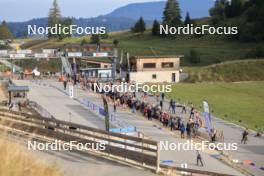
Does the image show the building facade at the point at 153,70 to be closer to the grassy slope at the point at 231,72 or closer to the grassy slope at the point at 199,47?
the grassy slope at the point at 231,72

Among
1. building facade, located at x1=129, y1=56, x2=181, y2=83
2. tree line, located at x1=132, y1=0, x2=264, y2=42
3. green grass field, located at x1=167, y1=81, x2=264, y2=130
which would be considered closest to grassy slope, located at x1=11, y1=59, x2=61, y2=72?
tree line, located at x1=132, y1=0, x2=264, y2=42

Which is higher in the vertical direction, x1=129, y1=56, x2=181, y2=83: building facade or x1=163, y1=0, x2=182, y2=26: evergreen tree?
x1=163, y1=0, x2=182, y2=26: evergreen tree

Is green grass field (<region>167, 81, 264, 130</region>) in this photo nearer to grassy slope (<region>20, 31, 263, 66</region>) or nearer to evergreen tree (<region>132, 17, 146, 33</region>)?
grassy slope (<region>20, 31, 263, 66</region>)

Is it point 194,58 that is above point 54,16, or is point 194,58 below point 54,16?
below

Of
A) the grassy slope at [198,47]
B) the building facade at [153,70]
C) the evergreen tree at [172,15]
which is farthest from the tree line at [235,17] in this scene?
the building facade at [153,70]

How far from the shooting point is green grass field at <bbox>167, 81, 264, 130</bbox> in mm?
33250

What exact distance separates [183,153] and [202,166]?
81.1 inches

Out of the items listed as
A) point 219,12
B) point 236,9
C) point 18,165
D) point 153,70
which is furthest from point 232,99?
point 236,9

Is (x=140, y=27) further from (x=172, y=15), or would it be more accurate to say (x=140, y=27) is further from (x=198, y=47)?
(x=198, y=47)

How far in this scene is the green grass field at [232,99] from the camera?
3325 centimetres

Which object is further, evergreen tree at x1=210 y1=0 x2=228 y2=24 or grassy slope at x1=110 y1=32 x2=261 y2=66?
evergreen tree at x1=210 y1=0 x2=228 y2=24

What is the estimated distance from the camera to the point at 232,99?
44719 millimetres

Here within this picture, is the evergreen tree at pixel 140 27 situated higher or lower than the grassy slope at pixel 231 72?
higher

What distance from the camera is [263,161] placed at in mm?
19984
